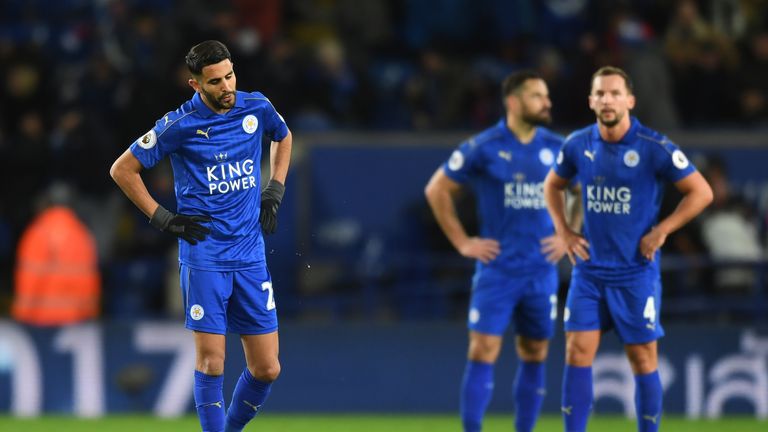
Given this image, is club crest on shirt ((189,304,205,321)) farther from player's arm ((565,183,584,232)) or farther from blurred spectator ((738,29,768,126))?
blurred spectator ((738,29,768,126))

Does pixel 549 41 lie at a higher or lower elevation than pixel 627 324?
higher

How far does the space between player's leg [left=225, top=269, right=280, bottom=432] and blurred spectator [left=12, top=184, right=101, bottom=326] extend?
182 inches

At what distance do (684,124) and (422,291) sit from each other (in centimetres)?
359

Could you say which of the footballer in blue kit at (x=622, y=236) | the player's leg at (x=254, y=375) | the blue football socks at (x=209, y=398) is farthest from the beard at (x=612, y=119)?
the blue football socks at (x=209, y=398)

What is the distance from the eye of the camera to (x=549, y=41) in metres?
16.5

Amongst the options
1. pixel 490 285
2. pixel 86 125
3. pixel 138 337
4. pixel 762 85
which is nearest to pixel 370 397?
pixel 138 337

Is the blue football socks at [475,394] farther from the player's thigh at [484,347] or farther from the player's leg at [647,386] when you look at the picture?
the player's leg at [647,386]

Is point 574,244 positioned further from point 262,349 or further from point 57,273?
point 57,273

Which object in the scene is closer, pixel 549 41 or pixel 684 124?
pixel 684 124

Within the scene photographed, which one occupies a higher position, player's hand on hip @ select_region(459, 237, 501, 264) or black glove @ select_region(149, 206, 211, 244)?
black glove @ select_region(149, 206, 211, 244)

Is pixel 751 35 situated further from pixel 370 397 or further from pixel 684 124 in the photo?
pixel 370 397

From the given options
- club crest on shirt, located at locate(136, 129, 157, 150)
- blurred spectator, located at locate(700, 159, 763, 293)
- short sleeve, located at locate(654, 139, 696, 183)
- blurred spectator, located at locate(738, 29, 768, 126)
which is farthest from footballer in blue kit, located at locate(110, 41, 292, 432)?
blurred spectator, located at locate(738, 29, 768, 126)

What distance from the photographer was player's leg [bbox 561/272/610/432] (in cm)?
874

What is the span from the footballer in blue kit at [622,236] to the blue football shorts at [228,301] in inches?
73.3
